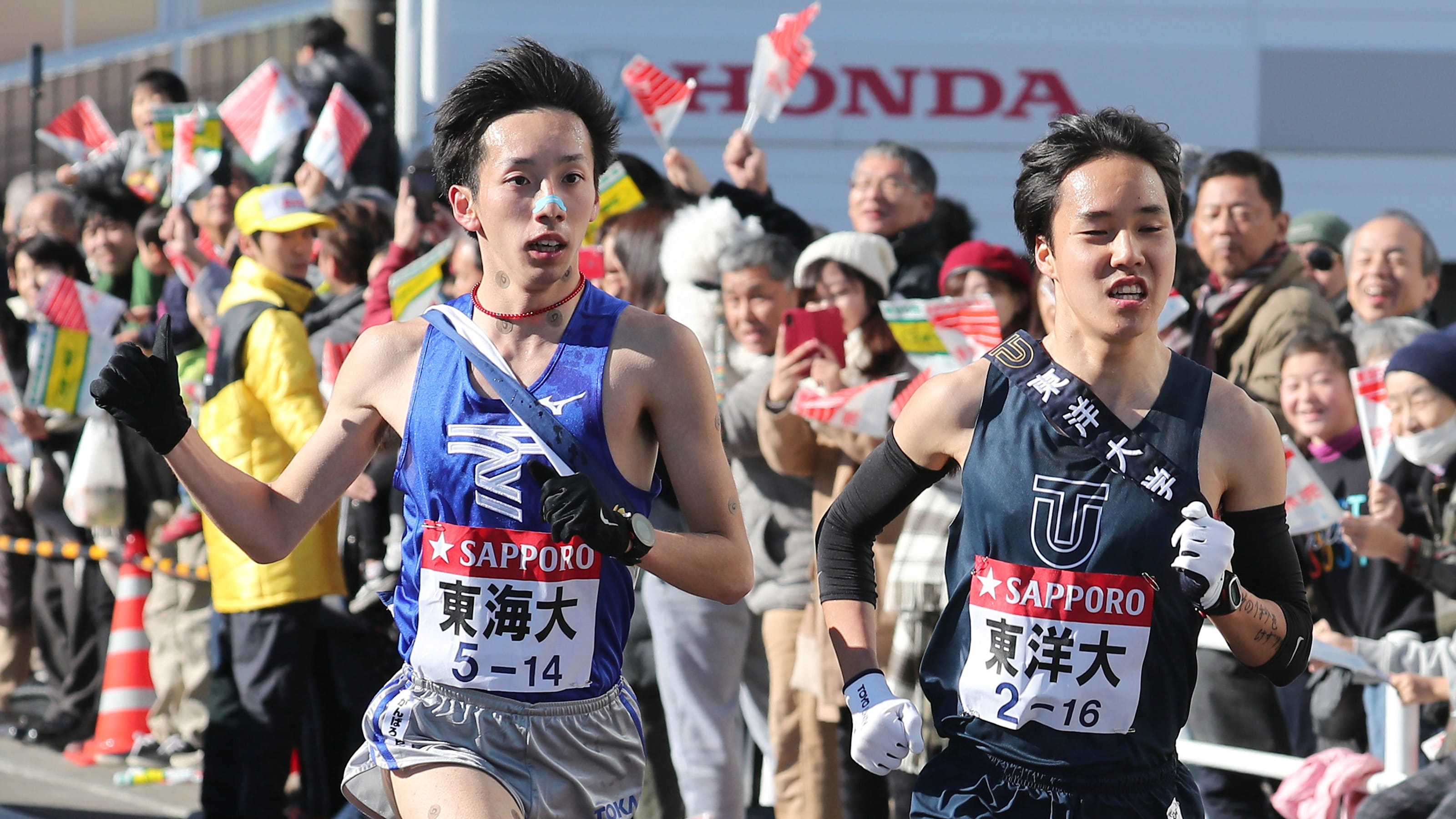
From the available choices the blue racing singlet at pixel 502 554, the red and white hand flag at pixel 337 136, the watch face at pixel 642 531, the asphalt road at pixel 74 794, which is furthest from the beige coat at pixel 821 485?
the red and white hand flag at pixel 337 136

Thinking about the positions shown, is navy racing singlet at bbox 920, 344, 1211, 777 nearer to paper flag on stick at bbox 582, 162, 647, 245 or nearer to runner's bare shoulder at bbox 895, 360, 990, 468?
runner's bare shoulder at bbox 895, 360, 990, 468

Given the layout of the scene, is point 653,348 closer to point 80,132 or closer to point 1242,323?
point 1242,323

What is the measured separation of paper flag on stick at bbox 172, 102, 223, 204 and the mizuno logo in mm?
5723

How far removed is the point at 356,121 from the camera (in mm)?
8375

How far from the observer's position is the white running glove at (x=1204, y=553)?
9.59ft

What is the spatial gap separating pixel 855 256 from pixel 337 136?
3.41 m

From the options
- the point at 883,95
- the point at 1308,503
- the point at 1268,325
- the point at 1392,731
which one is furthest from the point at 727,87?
the point at 1392,731

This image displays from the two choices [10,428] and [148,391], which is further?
[10,428]

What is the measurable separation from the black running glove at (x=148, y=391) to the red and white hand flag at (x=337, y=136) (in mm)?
5145

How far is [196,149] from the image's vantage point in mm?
8656

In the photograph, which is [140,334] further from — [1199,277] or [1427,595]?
[1427,595]

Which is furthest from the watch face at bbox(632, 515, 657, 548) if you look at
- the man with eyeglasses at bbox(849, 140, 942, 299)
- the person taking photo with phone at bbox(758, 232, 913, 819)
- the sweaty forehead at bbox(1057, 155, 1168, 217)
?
the man with eyeglasses at bbox(849, 140, 942, 299)

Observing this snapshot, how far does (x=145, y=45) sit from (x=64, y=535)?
10183mm

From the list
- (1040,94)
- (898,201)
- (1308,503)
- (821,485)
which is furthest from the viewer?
(1040,94)
